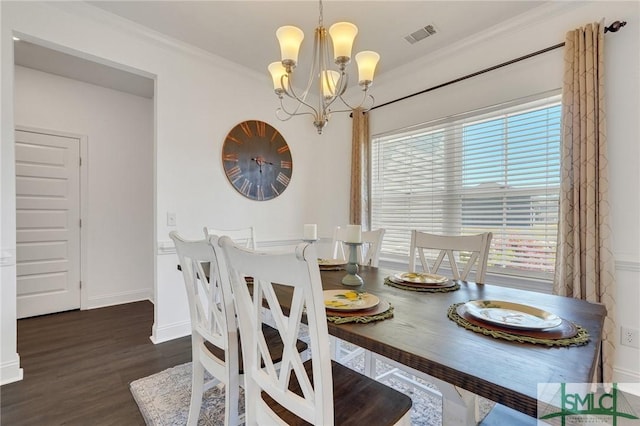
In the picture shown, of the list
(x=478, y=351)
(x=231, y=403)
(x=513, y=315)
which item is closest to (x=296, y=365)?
(x=478, y=351)

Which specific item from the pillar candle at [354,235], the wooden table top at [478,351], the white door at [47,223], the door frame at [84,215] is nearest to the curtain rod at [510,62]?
the wooden table top at [478,351]

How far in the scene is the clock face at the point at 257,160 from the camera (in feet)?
9.97

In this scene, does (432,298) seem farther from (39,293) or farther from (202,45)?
(39,293)

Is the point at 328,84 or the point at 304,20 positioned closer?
the point at 328,84

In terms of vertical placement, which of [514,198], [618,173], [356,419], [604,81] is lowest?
[356,419]

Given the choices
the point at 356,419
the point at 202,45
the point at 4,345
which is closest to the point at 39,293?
the point at 4,345

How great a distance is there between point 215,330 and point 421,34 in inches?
107

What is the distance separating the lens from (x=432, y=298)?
125 cm

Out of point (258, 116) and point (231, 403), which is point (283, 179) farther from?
point (231, 403)

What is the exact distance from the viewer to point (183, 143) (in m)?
2.70

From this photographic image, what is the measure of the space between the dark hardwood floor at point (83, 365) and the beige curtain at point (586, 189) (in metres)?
2.75

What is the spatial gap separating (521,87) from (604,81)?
489 mm

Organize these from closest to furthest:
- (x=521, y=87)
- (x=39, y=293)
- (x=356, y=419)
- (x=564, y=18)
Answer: (x=356, y=419)
(x=564, y=18)
(x=521, y=87)
(x=39, y=293)

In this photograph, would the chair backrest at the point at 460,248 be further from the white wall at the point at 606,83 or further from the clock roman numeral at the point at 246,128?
the clock roman numeral at the point at 246,128
